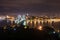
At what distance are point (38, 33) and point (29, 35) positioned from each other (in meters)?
0.64

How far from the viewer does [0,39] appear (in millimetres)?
11133

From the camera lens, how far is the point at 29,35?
11516 millimetres

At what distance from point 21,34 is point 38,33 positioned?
35.1 inches

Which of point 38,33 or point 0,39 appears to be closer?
point 0,39

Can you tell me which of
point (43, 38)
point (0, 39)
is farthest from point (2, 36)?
point (43, 38)

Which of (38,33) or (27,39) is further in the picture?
(38,33)

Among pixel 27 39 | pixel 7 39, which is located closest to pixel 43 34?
pixel 27 39

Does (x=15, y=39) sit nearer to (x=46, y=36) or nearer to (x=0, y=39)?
(x=0, y=39)

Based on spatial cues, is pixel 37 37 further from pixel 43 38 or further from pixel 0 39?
pixel 0 39

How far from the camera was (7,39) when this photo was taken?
35.9 feet

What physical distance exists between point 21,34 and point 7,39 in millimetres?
1007

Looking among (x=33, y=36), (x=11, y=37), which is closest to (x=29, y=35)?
(x=33, y=36)

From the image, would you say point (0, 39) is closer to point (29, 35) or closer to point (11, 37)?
point (11, 37)

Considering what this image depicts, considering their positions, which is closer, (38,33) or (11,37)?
(11,37)
